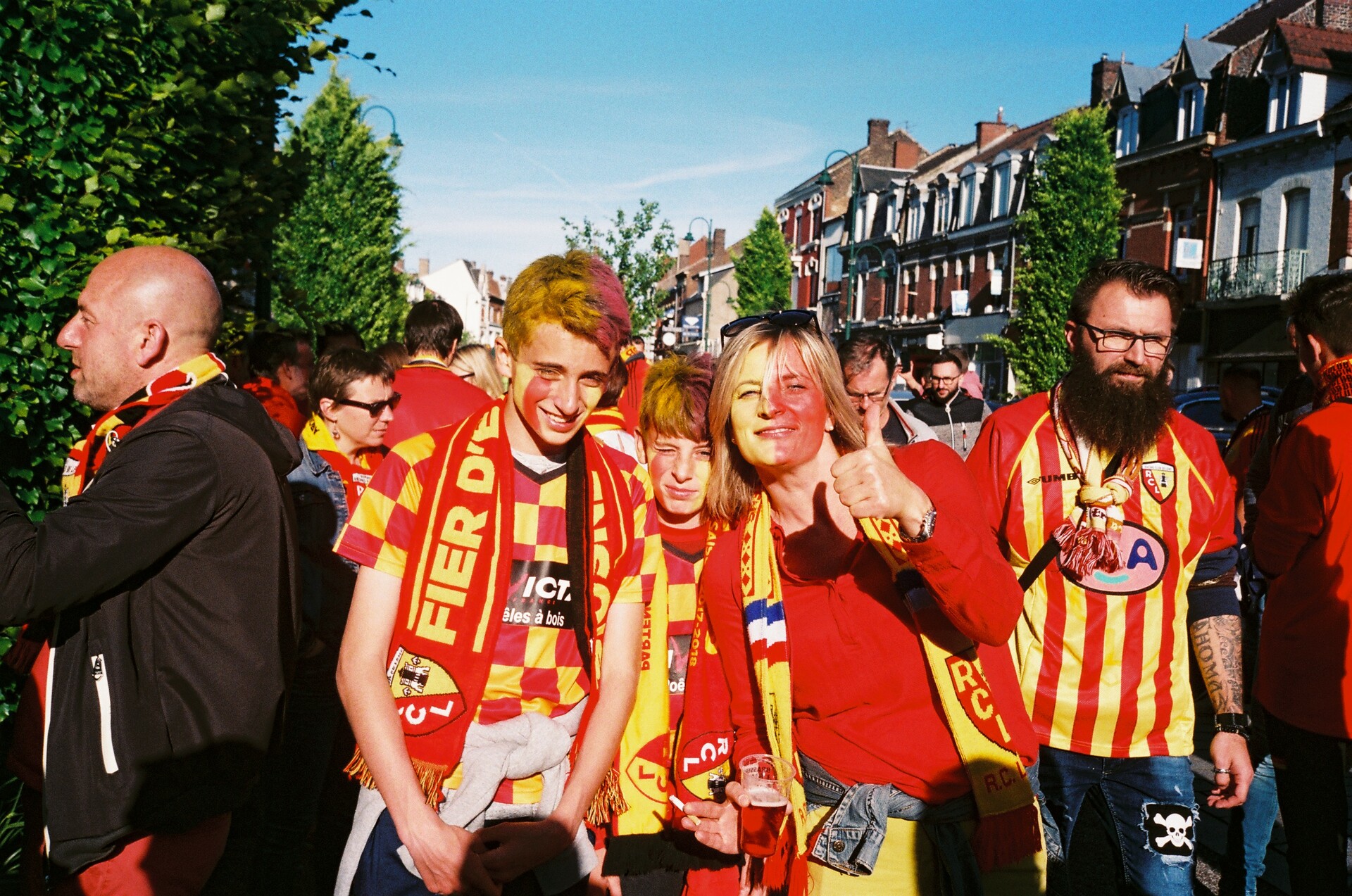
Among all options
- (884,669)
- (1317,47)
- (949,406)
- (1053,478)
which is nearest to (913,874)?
(884,669)

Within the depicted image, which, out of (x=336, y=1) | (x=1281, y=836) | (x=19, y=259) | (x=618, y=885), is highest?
(x=336, y=1)

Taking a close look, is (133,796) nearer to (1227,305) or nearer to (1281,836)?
(1281,836)

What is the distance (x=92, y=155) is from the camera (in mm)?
3834

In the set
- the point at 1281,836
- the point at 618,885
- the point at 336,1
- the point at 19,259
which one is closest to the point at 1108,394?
the point at 618,885

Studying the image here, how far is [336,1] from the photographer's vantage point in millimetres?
6203

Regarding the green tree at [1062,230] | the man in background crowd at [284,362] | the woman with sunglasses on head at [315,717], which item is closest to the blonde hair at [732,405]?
the woman with sunglasses on head at [315,717]

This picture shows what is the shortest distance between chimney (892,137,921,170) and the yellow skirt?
58.7 metres

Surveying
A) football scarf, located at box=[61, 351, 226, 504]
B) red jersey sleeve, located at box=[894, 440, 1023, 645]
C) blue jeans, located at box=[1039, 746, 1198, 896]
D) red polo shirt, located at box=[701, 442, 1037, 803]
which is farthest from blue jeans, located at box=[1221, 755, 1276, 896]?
football scarf, located at box=[61, 351, 226, 504]

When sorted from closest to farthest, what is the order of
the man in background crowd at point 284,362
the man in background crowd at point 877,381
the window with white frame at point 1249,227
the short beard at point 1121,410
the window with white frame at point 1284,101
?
the short beard at point 1121,410, the man in background crowd at point 877,381, the man in background crowd at point 284,362, the window with white frame at point 1284,101, the window with white frame at point 1249,227

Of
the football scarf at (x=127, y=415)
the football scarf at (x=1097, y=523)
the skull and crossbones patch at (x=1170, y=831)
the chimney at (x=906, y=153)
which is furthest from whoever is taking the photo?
the chimney at (x=906, y=153)

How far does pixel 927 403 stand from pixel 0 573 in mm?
7680

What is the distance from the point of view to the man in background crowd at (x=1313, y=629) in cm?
336

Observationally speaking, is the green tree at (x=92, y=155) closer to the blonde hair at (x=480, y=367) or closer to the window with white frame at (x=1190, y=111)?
the blonde hair at (x=480, y=367)

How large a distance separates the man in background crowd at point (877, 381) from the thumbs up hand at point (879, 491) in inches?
161
